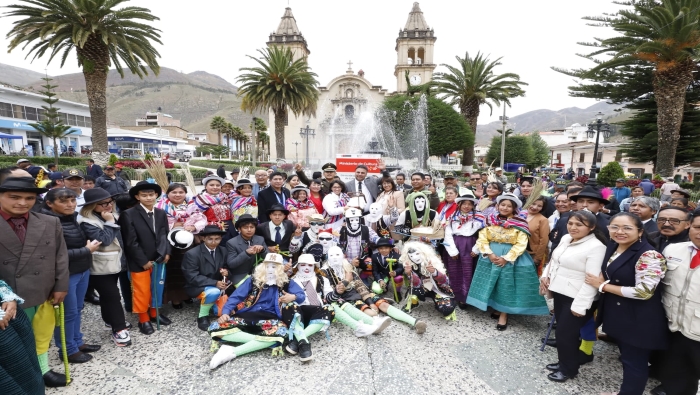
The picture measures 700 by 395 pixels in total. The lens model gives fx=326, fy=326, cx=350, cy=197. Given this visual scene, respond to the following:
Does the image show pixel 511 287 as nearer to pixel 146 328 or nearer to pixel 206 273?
pixel 206 273

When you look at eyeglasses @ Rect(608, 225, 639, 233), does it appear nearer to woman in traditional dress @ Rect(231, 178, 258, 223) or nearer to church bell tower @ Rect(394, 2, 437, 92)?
woman in traditional dress @ Rect(231, 178, 258, 223)

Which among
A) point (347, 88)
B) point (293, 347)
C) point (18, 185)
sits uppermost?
point (347, 88)

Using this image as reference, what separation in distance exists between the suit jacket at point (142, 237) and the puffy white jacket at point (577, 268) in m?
4.57

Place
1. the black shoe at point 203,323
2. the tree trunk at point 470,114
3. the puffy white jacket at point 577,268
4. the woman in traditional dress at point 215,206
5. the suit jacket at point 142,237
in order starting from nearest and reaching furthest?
the puffy white jacket at point 577,268 < the suit jacket at point 142,237 < the black shoe at point 203,323 < the woman in traditional dress at point 215,206 < the tree trunk at point 470,114

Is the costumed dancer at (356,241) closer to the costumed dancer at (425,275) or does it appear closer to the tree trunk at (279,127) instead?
the costumed dancer at (425,275)

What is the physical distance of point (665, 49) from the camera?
12.9 meters

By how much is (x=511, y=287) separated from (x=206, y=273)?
4.04 meters

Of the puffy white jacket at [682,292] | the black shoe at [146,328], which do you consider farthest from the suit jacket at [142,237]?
the puffy white jacket at [682,292]

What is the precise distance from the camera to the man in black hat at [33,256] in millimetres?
2627

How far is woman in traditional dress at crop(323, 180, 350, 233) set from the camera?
18.0ft

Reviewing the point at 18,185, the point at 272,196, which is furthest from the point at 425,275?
the point at 18,185

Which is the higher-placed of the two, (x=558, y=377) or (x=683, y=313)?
(x=683, y=313)

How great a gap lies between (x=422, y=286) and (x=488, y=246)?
3.53ft

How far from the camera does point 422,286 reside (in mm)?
4707
